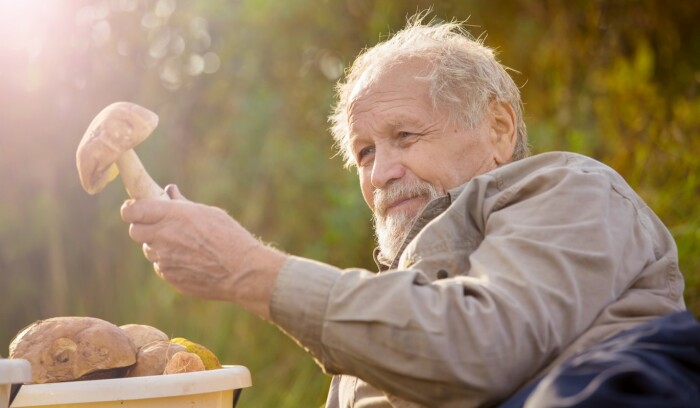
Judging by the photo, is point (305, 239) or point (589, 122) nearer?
point (305, 239)

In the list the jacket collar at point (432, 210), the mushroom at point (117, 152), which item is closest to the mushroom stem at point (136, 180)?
the mushroom at point (117, 152)

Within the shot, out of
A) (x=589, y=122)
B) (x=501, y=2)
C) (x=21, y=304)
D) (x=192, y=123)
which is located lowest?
(x=21, y=304)

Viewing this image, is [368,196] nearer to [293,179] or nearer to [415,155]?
[415,155]

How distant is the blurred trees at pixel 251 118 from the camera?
4488 mm

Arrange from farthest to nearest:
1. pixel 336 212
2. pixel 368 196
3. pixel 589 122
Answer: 1. pixel 589 122
2. pixel 336 212
3. pixel 368 196

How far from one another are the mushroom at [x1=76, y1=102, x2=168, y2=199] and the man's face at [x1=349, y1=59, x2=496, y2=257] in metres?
0.67

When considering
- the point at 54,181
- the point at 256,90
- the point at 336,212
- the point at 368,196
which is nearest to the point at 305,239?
the point at 336,212

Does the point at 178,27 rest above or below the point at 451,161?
above

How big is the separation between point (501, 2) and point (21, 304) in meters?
3.27

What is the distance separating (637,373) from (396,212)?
1001mm

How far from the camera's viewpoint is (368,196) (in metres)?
2.41

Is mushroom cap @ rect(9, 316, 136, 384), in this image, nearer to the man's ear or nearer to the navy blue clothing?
the navy blue clothing

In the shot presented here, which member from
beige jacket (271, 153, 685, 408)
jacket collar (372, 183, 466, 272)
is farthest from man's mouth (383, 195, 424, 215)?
beige jacket (271, 153, 685, 408)

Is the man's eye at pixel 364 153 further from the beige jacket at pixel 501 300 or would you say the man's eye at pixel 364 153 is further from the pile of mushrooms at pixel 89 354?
the pile of mushrooms at pixel 89 354
